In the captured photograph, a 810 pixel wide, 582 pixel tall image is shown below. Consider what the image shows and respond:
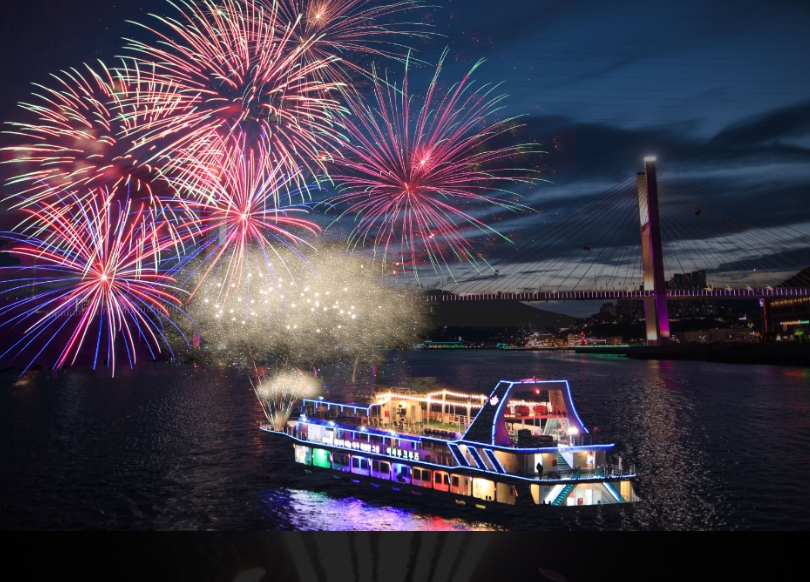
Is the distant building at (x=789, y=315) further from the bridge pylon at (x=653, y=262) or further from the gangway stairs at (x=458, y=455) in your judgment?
Answer: the gangway stairs at (x=458, y=455)

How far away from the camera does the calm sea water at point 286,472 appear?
1163cm

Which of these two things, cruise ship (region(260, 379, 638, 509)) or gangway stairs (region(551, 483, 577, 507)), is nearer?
gangway stairs (region(551, 483, 577, 507))

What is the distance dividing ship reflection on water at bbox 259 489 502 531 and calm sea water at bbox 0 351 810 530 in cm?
4

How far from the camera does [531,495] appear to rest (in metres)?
12.4

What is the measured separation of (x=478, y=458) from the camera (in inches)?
505

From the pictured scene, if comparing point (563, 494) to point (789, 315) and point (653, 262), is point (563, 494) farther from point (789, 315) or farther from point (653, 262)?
point (789, 315)

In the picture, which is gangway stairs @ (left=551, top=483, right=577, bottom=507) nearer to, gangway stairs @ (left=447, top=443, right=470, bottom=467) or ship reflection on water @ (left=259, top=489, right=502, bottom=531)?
ship reflection on water @ (left=259, top=489, right=502, bottom=531)

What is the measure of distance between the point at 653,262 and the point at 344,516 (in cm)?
3923

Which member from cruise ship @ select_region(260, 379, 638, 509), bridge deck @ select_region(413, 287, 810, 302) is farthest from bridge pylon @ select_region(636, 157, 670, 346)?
cruise ship @ select_region(260, 379, 638, 509)

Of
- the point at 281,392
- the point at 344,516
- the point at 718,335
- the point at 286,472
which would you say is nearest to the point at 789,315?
the point at 718,335

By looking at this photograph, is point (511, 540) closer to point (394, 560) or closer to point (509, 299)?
point (394, 560)

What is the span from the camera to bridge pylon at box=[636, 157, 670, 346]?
4531 centimetres

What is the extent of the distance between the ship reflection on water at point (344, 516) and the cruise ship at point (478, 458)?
3.75 ft

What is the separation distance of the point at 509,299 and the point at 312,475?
1133 inches
